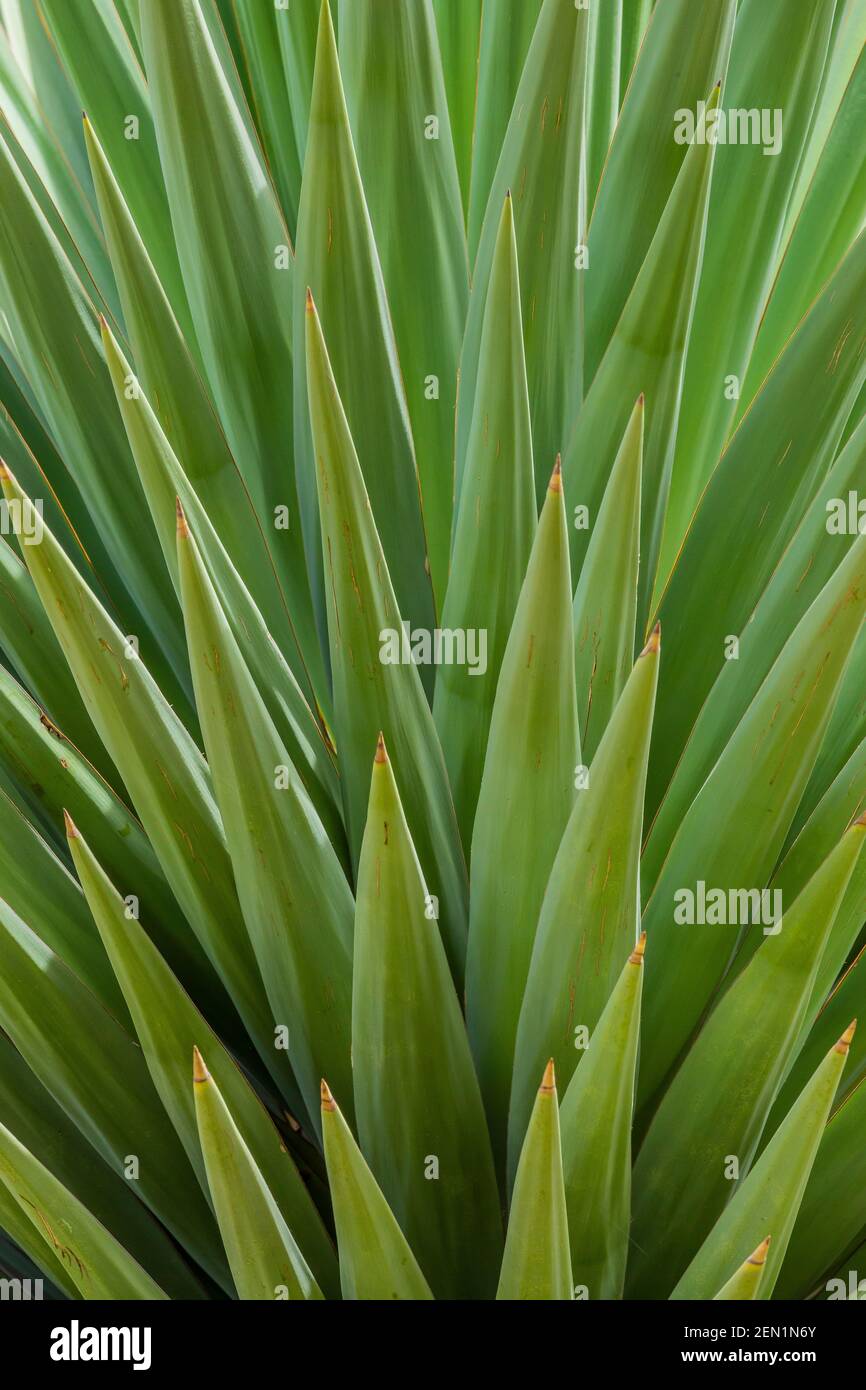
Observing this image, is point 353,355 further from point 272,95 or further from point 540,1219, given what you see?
point 540,1219

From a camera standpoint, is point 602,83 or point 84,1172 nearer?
point 84,1172

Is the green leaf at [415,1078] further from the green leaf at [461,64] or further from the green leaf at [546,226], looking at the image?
the green leaf at [461,64]

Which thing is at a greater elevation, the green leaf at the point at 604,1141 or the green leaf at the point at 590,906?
the green leaf at the point at 590,906

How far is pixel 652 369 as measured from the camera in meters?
0.75

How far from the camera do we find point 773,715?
0.60 meters

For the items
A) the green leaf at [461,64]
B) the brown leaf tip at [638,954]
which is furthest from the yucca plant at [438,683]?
the green leaf at [461,64]

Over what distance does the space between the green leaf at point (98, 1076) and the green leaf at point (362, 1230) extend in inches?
5.8

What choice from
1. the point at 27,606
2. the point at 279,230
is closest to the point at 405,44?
the point at 279,230

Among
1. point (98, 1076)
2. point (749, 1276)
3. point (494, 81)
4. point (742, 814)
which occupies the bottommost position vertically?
point (749, 1276)

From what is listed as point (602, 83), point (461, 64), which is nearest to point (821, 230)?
point (602, 83)

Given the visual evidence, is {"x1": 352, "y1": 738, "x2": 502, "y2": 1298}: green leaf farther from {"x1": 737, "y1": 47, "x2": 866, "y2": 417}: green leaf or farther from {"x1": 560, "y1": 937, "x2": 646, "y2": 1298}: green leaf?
{"x1": 737, "y1": 47, "x2": 866, "y2": 417}: green leaf

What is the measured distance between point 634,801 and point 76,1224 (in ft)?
1.05

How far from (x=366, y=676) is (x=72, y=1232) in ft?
1.00

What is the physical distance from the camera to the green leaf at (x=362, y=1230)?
0.51 metres
